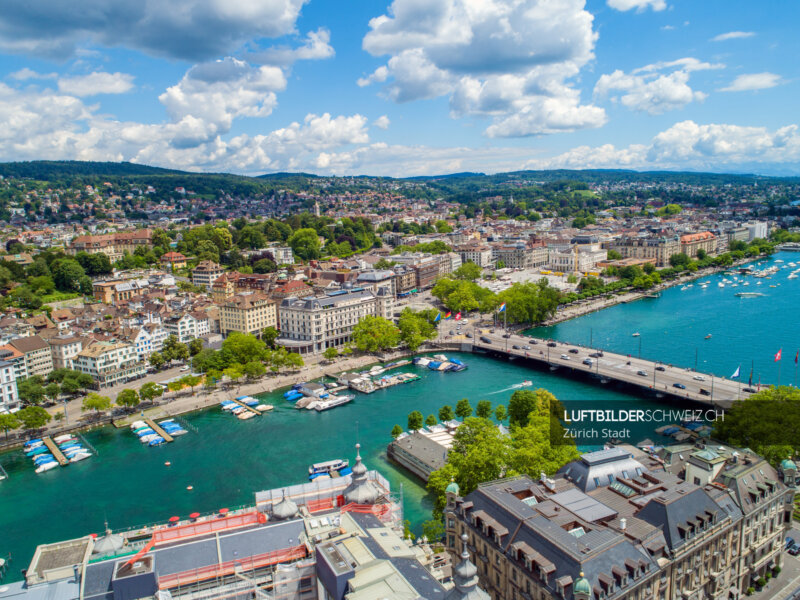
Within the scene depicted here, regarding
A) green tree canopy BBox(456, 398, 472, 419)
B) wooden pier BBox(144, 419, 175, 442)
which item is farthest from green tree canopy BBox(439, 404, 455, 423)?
wooden pier BBox(144, 419, 175, 442)

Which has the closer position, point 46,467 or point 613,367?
point 46,467

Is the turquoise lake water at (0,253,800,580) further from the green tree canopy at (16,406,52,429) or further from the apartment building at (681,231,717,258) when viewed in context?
the apartment building at (681,231,717,258)

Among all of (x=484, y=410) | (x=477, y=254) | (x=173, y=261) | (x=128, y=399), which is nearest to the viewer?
(x=484, y=410)

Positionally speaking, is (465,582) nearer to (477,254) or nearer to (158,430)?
(158,430)

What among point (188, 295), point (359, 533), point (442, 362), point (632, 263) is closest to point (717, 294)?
point (632, 263)

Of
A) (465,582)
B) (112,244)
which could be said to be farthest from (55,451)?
(112,244)

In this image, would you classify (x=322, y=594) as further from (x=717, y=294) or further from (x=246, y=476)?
(x=717, y=294)
